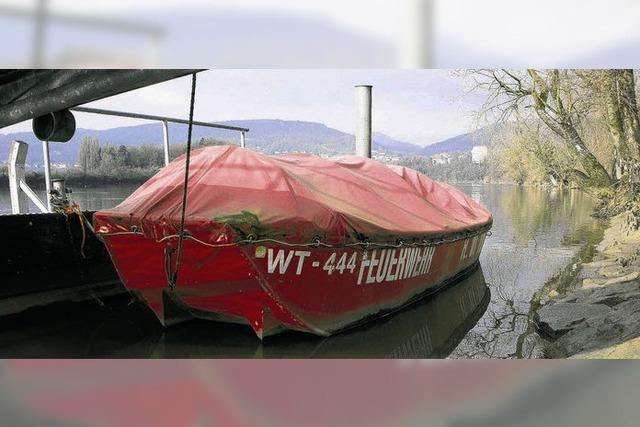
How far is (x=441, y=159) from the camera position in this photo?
469cm

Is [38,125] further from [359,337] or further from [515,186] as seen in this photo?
[515,186]

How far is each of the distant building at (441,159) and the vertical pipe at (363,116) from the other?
0.51m

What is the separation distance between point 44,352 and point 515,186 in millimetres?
3756

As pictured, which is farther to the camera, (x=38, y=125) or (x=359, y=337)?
(x=359, y=337)

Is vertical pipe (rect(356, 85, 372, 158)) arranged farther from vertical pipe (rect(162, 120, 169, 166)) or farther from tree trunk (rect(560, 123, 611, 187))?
vertical pipe (rect(162, 120, 169, 166))

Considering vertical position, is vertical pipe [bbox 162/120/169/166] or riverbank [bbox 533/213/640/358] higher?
vertical pipe [bbox 162/120/169/166]

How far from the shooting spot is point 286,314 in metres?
4.38

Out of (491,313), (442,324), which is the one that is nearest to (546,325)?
(491,313)

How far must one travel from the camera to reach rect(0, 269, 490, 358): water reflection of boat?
15.2 feet

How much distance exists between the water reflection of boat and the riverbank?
58 centimetres

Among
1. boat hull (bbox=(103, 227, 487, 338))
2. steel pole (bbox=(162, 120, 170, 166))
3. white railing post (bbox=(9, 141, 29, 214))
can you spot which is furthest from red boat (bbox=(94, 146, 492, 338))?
white railing post (bbox=(9, 141, 29, 214))
